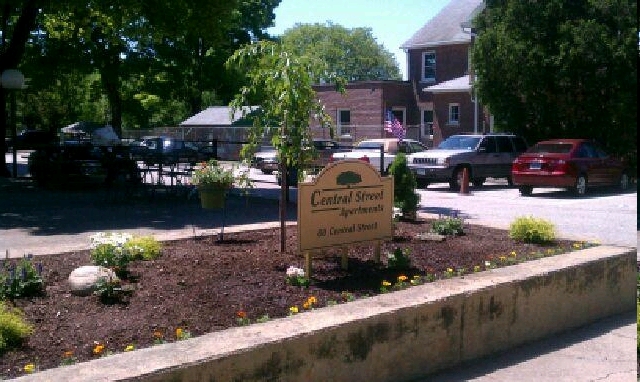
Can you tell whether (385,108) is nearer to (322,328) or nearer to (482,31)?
(482,31)

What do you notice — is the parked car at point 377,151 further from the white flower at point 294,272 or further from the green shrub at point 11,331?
the green shrub at point 11,331

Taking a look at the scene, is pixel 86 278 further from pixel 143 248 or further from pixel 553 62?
pixel 553 62

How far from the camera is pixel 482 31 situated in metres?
28.2

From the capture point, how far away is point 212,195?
881 centimetres

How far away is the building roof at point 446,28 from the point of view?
42.2m

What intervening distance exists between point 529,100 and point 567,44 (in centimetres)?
259

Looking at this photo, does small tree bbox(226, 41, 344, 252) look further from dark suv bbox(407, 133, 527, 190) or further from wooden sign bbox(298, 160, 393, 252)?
dark suv bbox(407, 133, 527, 190)

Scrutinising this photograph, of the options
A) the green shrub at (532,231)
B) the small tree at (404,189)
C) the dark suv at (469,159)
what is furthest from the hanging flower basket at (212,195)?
the dark suv at (469,159)

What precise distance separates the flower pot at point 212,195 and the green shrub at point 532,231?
3434 mm

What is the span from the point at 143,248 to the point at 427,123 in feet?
120

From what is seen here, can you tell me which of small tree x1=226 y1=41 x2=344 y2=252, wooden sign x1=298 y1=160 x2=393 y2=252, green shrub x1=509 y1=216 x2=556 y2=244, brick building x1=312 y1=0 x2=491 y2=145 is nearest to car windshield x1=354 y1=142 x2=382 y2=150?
brick building x1=312 y1=0 x2=491 y2=145

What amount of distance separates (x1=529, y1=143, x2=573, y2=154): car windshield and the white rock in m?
17.0

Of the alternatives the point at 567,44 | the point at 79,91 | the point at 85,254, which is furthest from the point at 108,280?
the point at 79,91

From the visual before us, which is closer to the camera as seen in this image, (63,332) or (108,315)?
(63,332)
